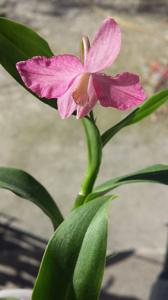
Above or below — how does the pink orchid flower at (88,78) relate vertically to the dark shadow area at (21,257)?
above

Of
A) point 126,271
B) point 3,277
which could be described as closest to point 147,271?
point 126,271

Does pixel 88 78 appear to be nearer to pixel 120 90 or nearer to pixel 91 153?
pixel 120 90

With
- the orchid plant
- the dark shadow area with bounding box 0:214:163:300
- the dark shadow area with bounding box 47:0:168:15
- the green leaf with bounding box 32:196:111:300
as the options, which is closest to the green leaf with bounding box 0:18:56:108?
the orchid plant

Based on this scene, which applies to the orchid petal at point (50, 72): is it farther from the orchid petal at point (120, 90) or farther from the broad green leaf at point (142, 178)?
the broad green leaf at point (142, 178)

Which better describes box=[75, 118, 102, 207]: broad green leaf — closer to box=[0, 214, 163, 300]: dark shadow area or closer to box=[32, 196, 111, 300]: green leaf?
box=[32, 196, 111, 300]: green leaf

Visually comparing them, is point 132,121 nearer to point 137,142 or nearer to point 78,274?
point 78,274

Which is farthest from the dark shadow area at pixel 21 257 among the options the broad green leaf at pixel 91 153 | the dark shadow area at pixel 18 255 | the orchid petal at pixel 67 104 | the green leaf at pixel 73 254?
the orchid petal at pixel 67 104

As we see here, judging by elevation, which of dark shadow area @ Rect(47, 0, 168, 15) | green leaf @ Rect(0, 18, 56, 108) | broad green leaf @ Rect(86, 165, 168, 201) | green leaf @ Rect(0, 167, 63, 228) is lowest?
dark shadow area @ Rect(47, 0, 168, 15)
